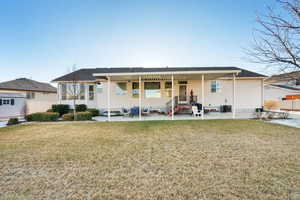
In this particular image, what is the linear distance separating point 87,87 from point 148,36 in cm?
822

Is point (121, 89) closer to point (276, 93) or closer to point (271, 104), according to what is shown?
point (271, 104)

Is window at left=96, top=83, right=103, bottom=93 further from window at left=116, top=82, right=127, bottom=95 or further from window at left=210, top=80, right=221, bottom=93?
window at left=210, top=80, right=221, bottom=93

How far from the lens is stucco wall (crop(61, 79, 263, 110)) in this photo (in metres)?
12.7

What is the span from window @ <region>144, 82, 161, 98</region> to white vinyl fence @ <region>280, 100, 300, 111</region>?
16.6 m

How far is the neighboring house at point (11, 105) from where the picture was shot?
34.5 feet

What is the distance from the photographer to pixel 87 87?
13.4 meters

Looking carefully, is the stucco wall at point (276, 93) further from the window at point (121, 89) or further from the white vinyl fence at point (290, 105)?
the window at point (121, 89)

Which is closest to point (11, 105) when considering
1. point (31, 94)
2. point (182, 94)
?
point (31, 94)

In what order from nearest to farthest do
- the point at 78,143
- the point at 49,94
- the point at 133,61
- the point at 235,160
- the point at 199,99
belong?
1. the point at 235,160
2. the point at 78,143
3. the point at 199,99
4. the point at 133,61
5. the point at 49,94

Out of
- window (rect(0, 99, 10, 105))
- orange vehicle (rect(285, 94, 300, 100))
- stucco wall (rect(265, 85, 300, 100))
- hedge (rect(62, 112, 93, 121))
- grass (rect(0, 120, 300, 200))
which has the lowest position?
grass (rect(0, 120, 300, 200))

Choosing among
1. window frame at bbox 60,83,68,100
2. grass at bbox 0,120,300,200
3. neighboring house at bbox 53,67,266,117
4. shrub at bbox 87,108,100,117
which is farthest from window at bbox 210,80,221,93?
window frame at bbox 60,83,68,100

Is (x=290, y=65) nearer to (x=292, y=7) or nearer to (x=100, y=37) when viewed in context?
(x=292, y=7)

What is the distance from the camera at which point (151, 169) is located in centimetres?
304

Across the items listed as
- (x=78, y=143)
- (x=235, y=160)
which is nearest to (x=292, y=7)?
(x=235, y=160)
